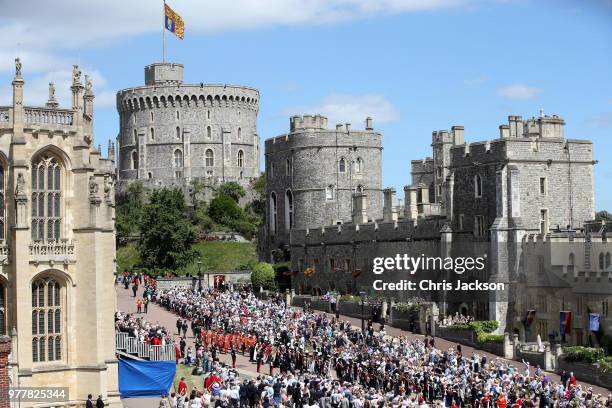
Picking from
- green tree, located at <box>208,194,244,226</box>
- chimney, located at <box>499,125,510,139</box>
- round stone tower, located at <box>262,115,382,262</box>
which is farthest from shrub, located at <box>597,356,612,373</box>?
green tree, located at <box>208,194,244,226</box>

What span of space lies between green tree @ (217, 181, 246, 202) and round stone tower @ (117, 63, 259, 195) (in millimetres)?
7237

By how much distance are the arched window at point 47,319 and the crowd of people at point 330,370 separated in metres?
4.11

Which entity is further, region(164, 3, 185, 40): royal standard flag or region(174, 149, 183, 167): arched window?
region(174, 149, 183, 167): arched window

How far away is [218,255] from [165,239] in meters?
13.0

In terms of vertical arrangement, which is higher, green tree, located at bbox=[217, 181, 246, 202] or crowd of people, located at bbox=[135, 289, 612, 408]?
green tree, located at bbox=[217, 181, 246, 202]

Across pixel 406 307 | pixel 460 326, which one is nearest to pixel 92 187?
pixel 460 326

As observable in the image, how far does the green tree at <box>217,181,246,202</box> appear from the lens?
110 m

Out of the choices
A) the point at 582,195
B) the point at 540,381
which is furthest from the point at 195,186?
the point at 540,381

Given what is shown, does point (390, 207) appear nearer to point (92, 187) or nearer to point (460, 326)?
point (460, 326)

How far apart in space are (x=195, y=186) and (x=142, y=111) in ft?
43.0

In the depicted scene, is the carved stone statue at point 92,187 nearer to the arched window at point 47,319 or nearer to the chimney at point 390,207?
the arched window at point 47,319

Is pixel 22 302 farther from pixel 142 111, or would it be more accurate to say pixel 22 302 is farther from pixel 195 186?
pixel 142 111

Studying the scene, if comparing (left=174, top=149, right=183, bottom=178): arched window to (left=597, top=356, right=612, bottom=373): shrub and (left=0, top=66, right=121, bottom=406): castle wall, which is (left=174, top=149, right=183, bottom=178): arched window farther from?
(left=0, top=66, right=121, bottom=406): castle wall

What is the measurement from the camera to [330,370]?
46250 mm
